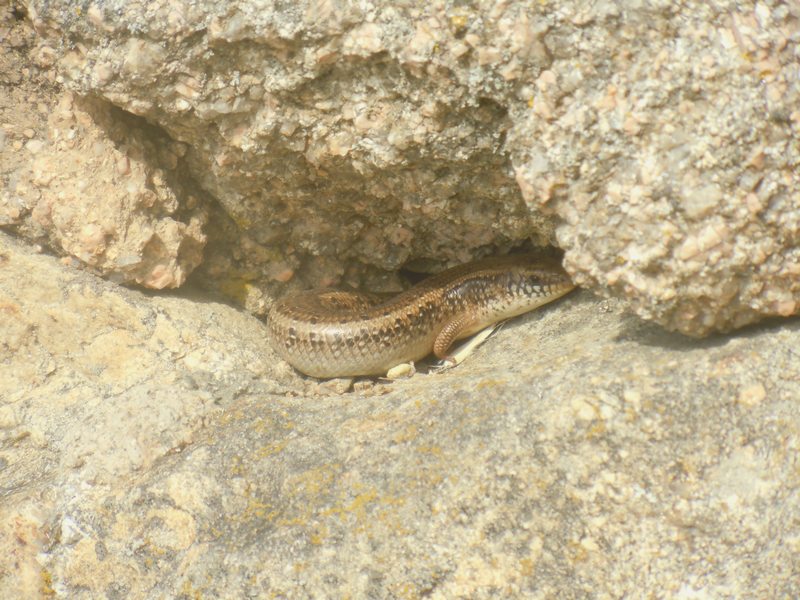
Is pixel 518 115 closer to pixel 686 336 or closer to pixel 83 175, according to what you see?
pixel 686 336

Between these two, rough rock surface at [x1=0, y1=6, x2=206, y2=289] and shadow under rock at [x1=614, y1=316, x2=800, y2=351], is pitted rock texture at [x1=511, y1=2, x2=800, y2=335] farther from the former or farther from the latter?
rough rock surface at [x1=0, y1=6, x2=206, y2=289]

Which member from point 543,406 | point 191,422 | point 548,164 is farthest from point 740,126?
point 191,422

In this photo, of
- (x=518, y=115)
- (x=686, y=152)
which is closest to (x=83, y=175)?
(x=518, y=115)

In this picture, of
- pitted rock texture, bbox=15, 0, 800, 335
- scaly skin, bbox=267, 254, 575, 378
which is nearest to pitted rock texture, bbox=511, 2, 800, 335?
pitted rock texture, bbox=15, 0, 800, 335

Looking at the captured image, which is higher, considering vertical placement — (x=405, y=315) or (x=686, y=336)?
(x=686, y=336)

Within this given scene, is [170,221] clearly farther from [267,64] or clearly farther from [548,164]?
[548,164]
